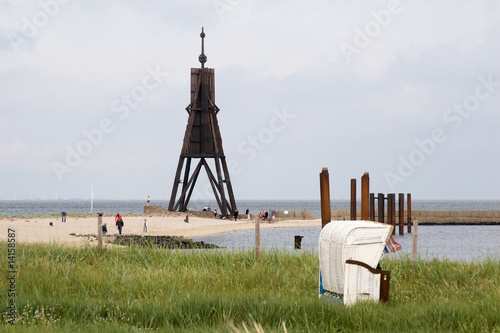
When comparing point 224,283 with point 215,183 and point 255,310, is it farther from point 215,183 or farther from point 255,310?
point 215,183

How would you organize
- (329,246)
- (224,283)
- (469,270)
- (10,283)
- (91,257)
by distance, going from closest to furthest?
(329,246), (10,283), (224,283), (469,270), (91,257)

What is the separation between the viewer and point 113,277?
11.6m

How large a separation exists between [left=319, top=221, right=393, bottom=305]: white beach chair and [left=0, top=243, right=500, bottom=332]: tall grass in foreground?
46cm

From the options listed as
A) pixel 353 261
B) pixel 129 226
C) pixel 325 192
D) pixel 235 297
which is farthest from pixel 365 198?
pixel 129 226

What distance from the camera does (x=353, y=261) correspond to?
31.4 feet

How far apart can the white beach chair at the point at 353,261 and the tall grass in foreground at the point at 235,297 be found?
1.53 ft

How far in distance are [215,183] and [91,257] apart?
119 feet

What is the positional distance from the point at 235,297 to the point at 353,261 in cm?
212

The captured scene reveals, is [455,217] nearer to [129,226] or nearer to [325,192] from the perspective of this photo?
[129,226]

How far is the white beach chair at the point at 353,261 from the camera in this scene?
9.62 m

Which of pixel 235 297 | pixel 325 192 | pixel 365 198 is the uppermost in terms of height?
pixel 325 192

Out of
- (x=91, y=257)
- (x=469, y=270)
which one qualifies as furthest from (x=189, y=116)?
(x=469, y=270)

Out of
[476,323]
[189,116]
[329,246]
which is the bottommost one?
[476,323]

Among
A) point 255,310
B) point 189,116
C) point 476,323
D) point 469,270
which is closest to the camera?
point 476,323
